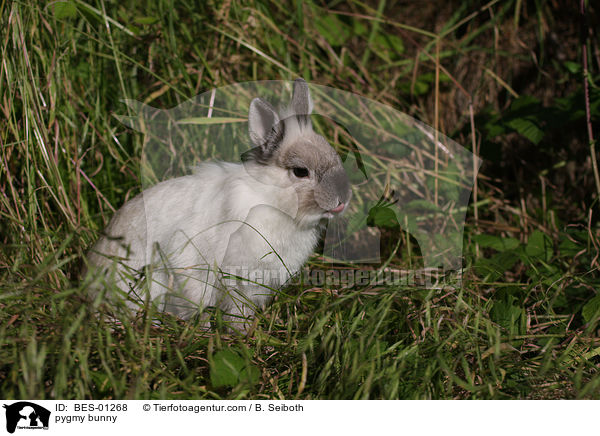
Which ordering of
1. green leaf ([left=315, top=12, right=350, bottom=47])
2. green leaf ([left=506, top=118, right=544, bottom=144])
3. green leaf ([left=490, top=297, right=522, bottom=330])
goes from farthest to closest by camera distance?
1. green leaf ([left=315, top=12, right=350, bottom=47])
2. green leaf ([left=506, top=118, right=544, bottom=144])
3. green leaf ([left=490, top=297, right=522, bottom=330])

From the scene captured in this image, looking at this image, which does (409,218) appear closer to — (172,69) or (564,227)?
(564,227)

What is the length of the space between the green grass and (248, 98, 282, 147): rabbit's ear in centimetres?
88

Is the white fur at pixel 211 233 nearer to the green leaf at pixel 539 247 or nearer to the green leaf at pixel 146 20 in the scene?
the green leaf at pixel 146 20

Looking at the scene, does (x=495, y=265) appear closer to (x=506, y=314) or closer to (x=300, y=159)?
(x=506, y=314)

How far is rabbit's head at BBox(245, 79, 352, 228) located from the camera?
2.50m

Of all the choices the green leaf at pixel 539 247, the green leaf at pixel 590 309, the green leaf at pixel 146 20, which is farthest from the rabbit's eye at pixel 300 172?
the green leaf at pixel 146 20

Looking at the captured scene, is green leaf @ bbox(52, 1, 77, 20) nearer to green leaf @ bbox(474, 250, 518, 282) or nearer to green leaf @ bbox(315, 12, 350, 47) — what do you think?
green leaf @ bbox(315, 12, 350, 47)

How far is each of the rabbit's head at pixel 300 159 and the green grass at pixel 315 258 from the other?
52cm

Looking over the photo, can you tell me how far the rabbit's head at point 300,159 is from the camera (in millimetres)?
2500

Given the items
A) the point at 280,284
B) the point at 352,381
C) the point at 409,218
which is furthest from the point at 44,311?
the point at 409,218

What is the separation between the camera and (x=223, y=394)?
223 centimetres

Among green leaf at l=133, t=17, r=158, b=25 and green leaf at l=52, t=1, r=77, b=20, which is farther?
green leaf at l=133, t=17, r=158, b=25
